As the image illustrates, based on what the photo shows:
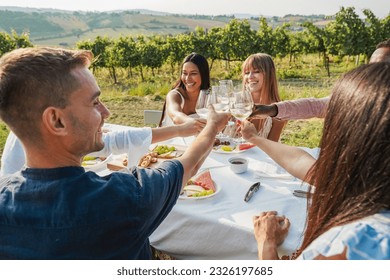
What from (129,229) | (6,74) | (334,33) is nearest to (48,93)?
(6,74)

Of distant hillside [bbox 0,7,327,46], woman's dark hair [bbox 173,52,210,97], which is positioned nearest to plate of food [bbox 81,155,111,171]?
woman's dark hair [bbox 173,52,210,97]

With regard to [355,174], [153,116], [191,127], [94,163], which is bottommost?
[153,116]

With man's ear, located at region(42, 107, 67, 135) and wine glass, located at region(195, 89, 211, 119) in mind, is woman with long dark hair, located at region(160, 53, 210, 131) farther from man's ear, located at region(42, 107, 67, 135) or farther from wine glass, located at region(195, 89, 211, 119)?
man's ear, located at region(42, 107, 67, 135)

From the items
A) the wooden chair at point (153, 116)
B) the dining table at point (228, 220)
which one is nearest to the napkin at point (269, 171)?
the dining table at point (228, 220)

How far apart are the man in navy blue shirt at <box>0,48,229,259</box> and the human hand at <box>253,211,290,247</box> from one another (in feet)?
2.02

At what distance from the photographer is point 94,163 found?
2.58m

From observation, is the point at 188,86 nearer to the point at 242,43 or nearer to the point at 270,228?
the point at 270,228

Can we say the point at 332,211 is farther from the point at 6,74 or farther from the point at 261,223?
the point at 6,74

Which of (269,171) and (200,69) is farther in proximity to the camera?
(200,69)

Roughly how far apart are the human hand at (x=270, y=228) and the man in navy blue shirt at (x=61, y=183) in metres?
0.62

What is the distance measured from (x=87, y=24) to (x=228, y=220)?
229 feet

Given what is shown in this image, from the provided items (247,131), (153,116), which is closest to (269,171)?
(247,131)

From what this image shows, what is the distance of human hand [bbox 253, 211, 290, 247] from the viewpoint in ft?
5.49
